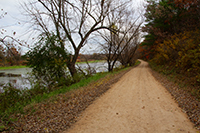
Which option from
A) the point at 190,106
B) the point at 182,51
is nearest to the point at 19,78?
the point at 190,106

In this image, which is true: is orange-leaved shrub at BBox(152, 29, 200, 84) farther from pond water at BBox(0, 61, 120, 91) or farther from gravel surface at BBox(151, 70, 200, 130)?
pond water at BBox(0, 61, 120, 91)

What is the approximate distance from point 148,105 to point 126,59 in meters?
26.2

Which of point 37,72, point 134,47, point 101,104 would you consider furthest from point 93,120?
point 134,47

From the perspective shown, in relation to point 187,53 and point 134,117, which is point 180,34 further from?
point 134,117

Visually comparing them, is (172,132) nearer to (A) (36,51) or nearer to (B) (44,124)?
(B) (44,124)

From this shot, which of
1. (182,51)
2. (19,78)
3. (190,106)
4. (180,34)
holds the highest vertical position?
(180,34)

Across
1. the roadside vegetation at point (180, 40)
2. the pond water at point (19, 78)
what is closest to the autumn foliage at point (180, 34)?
the roadside vegetation at point (180, 40)

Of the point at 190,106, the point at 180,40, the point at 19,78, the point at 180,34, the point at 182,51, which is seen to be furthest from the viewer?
the point at 180,34

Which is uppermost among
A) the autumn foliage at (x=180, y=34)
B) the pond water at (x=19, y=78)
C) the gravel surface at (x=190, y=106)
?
the autumn foliage at (x=180, y=34)

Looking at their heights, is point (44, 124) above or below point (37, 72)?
below

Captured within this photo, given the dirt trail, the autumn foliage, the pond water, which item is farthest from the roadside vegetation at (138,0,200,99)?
the pond water

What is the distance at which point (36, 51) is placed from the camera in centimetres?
961

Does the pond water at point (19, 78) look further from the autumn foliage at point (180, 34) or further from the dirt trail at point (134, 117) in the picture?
the autumn foliage at point (180, 34)

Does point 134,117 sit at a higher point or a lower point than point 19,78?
lower
